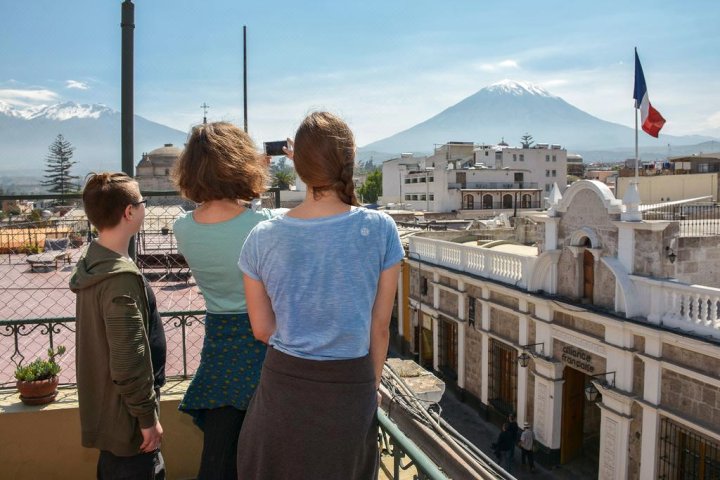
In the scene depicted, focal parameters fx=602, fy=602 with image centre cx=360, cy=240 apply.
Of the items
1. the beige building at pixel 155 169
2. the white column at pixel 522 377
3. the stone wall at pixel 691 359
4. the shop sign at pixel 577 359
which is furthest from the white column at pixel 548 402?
the beige building at pixel 155 169

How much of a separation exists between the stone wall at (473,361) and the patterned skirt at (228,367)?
51.5ft

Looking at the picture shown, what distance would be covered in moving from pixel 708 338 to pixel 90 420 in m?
10.00

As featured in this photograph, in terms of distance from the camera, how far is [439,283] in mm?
20297

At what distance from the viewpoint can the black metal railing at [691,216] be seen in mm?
13328

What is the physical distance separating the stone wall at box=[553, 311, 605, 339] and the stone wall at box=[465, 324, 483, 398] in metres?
3.93

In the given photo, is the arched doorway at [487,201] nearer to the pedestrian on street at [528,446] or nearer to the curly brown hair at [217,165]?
the pedestrian on street at [528,446]

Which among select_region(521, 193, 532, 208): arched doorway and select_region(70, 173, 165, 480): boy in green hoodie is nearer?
select_region(70, 173, 165, 480): boy in green hoodie

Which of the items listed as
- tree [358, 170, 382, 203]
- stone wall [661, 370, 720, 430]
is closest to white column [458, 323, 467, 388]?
stone wall [661, 370, 720, 430]

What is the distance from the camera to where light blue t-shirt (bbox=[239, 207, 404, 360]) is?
2037mm

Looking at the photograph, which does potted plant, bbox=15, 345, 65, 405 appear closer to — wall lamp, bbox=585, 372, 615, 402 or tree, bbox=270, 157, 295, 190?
tree, bbox=270, 157, 295, 190

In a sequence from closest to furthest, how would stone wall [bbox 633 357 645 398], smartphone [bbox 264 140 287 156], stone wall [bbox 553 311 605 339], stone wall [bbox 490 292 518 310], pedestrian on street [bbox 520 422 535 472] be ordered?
smartphone [bbox 264 140 287 156] → stone wall [bbox 633 357 645 398] → stone wall [bbox 553 311 605 339] → pedestrian on street [bbox 520 422 535 472] → stone wall [bbox 490 292 518 310]

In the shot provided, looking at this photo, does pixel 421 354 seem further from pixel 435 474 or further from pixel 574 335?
pixel 435 474

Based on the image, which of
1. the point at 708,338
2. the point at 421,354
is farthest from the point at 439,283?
the point at 708,338

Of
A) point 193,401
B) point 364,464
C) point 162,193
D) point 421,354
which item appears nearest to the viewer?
point 364,464
